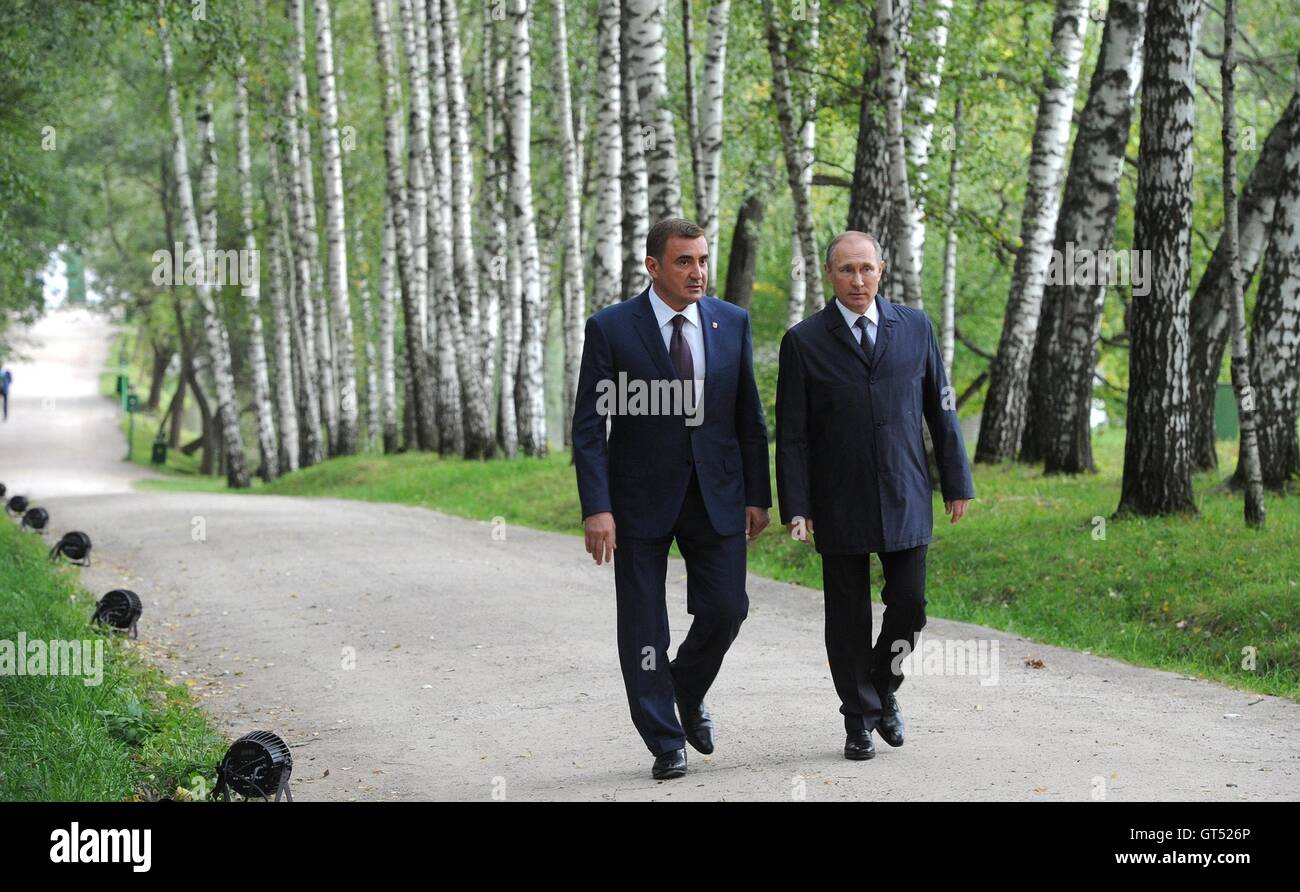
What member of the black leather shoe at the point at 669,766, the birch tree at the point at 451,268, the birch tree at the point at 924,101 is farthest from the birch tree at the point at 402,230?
the black leather shoe at the point at 669,766

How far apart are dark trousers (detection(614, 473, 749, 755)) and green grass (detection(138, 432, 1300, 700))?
372cm

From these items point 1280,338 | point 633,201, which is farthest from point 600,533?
point 633,201

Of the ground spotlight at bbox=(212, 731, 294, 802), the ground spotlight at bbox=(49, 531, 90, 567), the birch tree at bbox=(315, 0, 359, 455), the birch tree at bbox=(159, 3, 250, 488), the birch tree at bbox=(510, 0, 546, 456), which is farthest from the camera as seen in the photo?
the birch tree at bbox=(159, 3, 250, 488)

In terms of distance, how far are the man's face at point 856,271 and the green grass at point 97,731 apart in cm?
343

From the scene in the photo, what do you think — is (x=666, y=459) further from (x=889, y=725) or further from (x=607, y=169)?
(x=607, y=169)

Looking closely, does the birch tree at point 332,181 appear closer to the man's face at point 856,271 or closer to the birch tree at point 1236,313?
the birch tree at point 1236,313

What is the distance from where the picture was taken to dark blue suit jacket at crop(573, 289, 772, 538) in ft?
22.3

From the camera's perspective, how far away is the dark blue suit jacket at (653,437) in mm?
6809

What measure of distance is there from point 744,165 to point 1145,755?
73.5ft

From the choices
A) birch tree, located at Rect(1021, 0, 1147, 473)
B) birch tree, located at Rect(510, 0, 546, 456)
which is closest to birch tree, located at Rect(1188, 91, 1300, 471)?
birch tree, located at Rect(1021, 0, 1147, 473)

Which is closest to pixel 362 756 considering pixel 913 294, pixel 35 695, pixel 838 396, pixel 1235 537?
pixel 35 695

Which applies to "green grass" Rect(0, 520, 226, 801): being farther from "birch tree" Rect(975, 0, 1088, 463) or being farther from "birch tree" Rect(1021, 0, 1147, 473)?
"birch tree" Rect(975, 0, 1088, 463)

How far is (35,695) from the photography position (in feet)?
27.6
